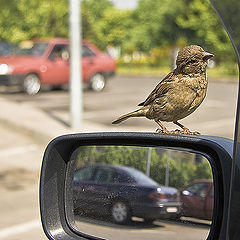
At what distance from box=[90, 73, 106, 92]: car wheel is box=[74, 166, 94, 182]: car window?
16.4 metres

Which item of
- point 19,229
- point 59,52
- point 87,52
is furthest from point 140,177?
point 87,52

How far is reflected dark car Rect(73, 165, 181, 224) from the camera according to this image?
1.58 metres

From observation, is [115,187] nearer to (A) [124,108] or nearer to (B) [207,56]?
(B) [207,56]

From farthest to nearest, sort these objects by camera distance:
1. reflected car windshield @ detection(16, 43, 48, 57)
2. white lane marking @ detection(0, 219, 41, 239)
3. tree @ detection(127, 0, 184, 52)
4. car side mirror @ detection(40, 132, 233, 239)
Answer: tree @ detection(127, 0, 184, 52) → reflected car windshield @ detection(16, 43, 48, 57) → white lane marking @ detection(0, 219, 41, 239) → car side mirror @ detection(40, 132, 233, 239)

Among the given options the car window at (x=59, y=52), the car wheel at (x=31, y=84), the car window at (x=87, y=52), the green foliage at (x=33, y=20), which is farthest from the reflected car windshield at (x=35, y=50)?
the green foliage at (x=33, y=20)

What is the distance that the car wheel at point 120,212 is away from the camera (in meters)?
1.58

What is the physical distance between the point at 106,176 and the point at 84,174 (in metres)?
0.09

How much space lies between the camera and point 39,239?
5.06 metres

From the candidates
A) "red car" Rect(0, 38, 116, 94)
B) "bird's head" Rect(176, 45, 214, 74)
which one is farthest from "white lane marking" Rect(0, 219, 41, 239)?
"red car" Rect(0, 38, 116, 94)

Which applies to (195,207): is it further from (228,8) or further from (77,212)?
(228,8)

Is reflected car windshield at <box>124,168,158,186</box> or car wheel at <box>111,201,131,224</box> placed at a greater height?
reflected car windshield at <box>124,168,158,186</box>

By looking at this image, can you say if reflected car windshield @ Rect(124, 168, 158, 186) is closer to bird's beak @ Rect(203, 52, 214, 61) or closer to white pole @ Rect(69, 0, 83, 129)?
bird's beak @ Rect(203, 52, 214, 61)

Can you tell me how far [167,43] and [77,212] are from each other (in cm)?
4260

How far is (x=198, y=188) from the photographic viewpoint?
1.69 metres
